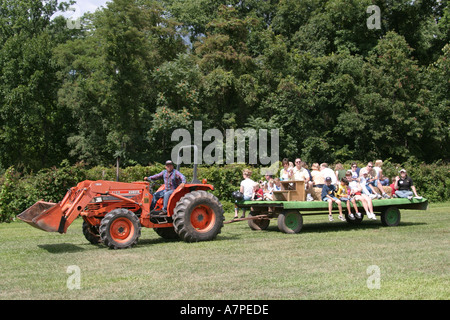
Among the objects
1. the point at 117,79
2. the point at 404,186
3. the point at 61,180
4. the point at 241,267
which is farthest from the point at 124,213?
the point at 117,79

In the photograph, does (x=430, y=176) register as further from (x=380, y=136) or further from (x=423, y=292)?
(x=423, y=292)

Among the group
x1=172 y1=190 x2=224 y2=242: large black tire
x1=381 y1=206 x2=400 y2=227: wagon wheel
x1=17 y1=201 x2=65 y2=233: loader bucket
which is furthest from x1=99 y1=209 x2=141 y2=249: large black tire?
x1=381 y1=206 x2=400 y2=227: wagon wheel

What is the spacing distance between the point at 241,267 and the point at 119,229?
3.46 metres

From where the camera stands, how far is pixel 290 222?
13688 mm

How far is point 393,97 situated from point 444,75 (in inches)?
131

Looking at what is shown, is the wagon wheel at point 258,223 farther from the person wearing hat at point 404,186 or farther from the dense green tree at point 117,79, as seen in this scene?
the dense green tree at point 117,79

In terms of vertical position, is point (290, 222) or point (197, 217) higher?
point (197, 217)

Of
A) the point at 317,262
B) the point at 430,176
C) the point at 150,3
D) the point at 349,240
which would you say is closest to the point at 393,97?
the point at 430,176

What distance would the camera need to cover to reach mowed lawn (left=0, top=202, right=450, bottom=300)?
22.3ft

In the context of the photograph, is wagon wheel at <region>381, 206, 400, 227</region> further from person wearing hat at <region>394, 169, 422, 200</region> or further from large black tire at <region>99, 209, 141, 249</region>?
large black tire at <region>99, 209, 141, 249</region>

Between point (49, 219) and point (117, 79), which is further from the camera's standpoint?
point (117, 79)

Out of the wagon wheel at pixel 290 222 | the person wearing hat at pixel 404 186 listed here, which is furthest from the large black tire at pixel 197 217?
the person wearing hat at pixel 404 186

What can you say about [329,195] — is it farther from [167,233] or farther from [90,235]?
[90,235]

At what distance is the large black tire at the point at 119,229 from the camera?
34.9 ft
